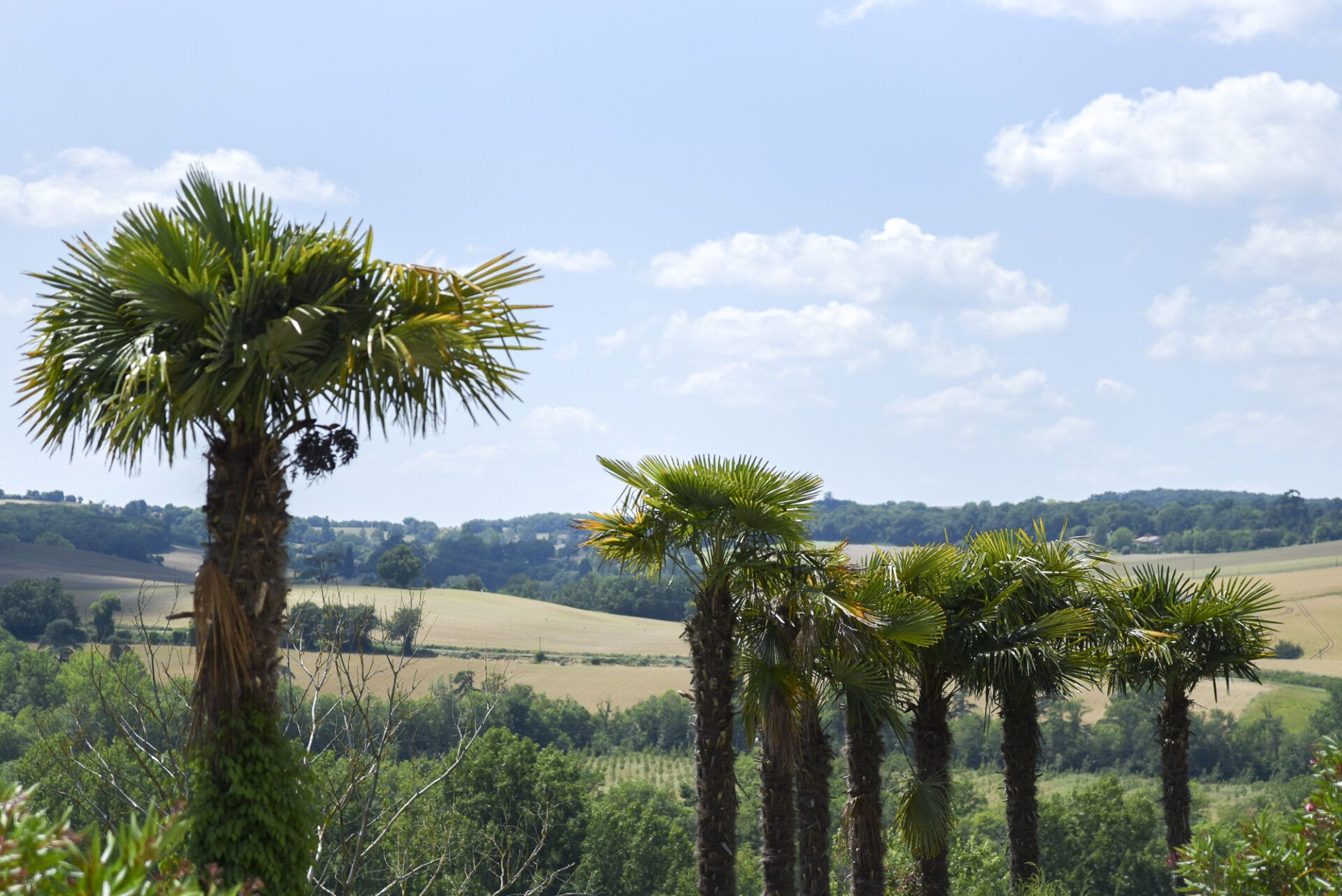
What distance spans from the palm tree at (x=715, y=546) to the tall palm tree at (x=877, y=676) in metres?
1.13

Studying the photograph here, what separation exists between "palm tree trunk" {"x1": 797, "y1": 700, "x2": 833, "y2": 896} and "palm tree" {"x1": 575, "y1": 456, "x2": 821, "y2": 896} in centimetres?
211

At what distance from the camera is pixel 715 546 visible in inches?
408

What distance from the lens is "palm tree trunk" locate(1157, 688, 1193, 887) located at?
14.4 m

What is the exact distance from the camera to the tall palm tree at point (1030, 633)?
12781 millimetres

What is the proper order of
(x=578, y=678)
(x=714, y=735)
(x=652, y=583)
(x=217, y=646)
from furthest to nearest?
(x=652, y=583) → (x=578, y=678) → (x=714, y=735) → (x=217, y=646)

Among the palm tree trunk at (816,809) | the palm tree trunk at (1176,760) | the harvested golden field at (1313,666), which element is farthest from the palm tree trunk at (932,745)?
the harvested golden field at (1313,666)

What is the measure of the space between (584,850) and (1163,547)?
415 ft

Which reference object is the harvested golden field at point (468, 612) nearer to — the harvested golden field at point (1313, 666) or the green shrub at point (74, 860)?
the harvested golden field at point (1313, 666)

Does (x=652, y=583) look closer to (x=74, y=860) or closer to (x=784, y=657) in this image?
(x=784, y=657)

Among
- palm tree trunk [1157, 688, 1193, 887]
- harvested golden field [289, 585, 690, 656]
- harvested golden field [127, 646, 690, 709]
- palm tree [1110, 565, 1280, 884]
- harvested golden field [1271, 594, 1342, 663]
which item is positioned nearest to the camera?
palm tree [1110, 565, 1280, 884]

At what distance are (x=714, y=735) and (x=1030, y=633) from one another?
14.8ft

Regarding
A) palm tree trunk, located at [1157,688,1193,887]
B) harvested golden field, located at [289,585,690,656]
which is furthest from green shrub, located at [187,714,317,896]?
harvested golden field, located at [289,585,690,656]

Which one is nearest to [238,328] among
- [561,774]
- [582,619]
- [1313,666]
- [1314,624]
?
[561,774]

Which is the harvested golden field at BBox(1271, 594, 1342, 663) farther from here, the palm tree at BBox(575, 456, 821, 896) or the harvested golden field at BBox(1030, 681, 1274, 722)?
the palm tree at BBox(575, 456, 821, 896)
